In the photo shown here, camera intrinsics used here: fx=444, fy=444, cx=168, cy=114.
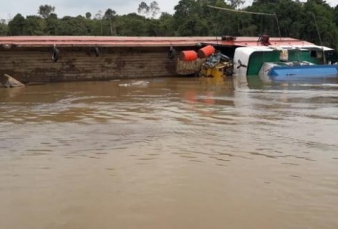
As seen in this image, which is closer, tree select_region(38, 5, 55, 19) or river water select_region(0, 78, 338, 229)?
river water select_region(0, 78, 338, 229)

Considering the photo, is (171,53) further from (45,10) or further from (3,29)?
(45,10)

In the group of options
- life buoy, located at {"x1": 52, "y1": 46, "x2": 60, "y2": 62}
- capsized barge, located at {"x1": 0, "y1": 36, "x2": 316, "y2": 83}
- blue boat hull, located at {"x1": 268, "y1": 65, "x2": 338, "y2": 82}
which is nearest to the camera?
capsized barge, located at {"x1": 0, "y1": 36, "x2": 316, "y2": 83}

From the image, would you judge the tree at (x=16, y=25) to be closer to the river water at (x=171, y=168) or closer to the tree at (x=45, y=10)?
the tree at (x=45, y=10)

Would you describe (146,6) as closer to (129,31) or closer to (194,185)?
(129,31)

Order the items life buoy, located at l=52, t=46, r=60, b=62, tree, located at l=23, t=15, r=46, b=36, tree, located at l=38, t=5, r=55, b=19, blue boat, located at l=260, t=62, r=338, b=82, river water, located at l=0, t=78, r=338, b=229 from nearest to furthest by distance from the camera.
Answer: river water, located at l=0, t=78, r=338, b=229 → life buoy, located at l=52, t=46, r=60, b=62 → blue boat, located at l=260, t=62, r=338, b=82 → tree, located at l=23, t=15, r=46, b=36 → tree, located at l=38, t=5, r=55, b=19

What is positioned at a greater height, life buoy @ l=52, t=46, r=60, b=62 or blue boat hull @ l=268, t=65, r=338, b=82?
life buoy @ l=52, t=46, r=60, b=62

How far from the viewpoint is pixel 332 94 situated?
35.4 ft

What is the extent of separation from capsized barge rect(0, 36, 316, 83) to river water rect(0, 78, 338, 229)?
7817mm

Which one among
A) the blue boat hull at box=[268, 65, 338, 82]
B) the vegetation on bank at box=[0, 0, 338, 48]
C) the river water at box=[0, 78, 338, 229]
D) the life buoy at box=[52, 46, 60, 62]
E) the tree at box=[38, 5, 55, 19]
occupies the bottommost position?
the river water at box=[0, 78, 338, 229]

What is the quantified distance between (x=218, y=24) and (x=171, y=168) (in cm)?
2771

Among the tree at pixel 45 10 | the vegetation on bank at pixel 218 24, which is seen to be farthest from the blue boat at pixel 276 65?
the tree at pixel 45 10

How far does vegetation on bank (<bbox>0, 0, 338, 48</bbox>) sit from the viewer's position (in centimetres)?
2714

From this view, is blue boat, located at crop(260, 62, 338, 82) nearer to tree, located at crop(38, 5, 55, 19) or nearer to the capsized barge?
the capsized barge

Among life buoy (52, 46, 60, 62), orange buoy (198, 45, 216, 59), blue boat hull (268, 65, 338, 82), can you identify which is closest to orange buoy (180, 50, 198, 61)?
orange buoy (198, 45, 216, 59)
